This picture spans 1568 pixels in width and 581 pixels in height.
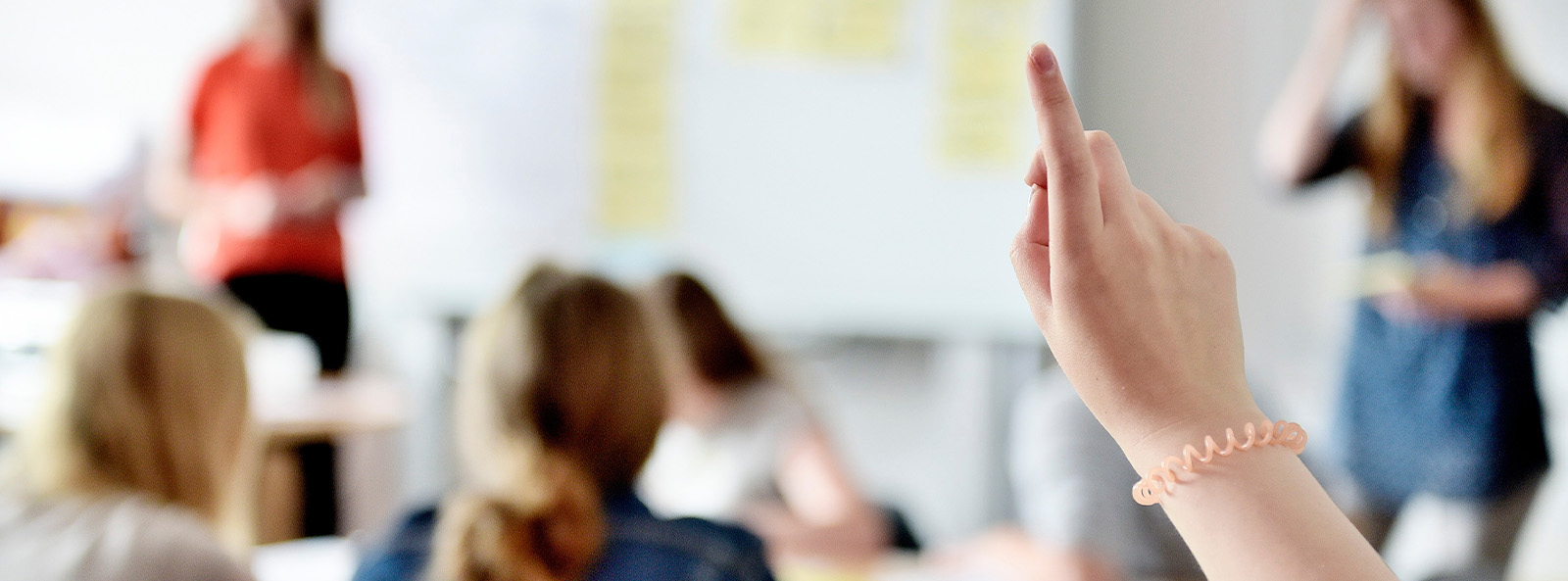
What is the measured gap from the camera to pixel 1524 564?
2182 millimetres

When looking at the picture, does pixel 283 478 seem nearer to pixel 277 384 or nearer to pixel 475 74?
pixel 277 384

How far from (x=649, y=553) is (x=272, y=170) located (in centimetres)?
174

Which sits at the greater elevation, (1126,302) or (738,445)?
(1126,302)

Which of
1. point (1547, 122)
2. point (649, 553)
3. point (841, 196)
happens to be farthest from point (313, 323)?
point (1547, 122)

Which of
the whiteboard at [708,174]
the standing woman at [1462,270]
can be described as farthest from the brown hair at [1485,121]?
the whiteboard at [708,174]

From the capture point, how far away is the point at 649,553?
1.12 m

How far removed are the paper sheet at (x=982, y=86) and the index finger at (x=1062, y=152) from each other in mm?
2387

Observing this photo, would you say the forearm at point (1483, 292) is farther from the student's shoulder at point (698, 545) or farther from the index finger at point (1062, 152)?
the index finger at point (1062, 152)

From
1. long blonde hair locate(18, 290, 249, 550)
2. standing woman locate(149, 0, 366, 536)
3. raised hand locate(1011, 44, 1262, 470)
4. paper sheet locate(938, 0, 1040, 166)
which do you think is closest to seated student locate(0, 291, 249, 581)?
long blonde hair locate(18, 290, 249, 550)

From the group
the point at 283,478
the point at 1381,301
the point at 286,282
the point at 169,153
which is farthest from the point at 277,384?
the point at 1381,301

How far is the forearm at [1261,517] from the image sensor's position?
Answer: 0.43 meters

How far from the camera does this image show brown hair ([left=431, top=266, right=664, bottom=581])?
1.08m

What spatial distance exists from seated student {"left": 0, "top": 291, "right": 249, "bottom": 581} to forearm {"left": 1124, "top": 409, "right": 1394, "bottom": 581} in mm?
941

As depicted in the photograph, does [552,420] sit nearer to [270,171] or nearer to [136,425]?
[136,425]
